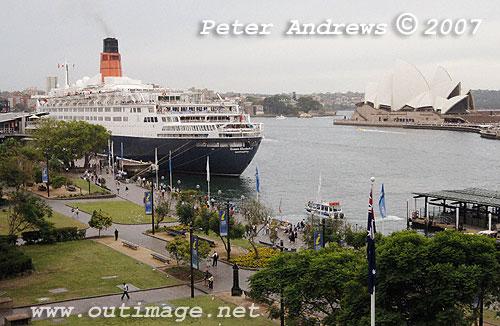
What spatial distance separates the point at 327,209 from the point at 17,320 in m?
18.6

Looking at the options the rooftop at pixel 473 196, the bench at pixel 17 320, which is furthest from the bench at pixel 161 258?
the rooftop at pixel 473 196

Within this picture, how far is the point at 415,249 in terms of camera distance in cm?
1169

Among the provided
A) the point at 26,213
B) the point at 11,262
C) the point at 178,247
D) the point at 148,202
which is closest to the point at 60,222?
the point at 148,202

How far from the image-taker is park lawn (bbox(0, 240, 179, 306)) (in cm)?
1530

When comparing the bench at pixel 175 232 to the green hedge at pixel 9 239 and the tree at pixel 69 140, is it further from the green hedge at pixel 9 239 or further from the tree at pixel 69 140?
the tree at pixel 69 140

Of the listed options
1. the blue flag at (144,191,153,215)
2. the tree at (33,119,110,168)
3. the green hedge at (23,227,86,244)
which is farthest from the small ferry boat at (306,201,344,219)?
the tree at (33,119,110,168)

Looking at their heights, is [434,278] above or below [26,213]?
above

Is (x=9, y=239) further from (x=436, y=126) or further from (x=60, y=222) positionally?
(x=436, y=126)

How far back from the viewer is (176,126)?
1813 inches

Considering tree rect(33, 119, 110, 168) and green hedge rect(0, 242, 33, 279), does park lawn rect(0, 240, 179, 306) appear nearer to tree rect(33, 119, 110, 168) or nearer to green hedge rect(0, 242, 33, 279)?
green hedge rect(0, 242, 33, 279)

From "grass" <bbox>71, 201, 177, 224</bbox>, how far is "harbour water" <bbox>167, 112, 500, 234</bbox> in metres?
7.71

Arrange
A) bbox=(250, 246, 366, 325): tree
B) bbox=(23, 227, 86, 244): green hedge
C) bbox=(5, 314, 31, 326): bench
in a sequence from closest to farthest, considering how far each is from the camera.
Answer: bbox=(250, 246, 366, 325): tree → bbox=(5, 314, 31, 326): bench → bbox=(23, 227, 86, 244): green hedge

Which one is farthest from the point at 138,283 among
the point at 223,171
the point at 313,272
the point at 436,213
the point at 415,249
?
the point at 223,171

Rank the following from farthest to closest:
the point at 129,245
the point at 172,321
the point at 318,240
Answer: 1. the point at 129,245
2. the point at 318,240
3. the point at 172,321
